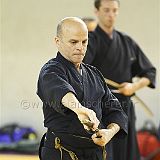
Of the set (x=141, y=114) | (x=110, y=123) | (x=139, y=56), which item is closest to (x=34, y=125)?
(x=141, y=114)

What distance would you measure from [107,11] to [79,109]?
1.12 metres

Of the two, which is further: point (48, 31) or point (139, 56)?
point (48, 31)

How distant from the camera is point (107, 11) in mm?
2350

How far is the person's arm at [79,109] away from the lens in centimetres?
134

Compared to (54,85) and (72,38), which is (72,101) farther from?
(72,38)

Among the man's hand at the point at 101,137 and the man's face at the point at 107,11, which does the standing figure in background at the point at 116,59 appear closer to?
the man's face at the point at 107,11

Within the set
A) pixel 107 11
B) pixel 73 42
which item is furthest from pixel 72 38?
pixel 107 11

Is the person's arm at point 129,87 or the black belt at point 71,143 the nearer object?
the black belt at point 71,143

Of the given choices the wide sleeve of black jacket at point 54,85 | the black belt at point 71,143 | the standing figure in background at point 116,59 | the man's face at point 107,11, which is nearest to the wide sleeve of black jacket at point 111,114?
the black belt at point 71,143

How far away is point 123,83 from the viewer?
2404mm

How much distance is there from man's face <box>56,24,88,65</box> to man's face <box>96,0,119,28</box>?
0.87 m

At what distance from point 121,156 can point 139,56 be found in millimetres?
645

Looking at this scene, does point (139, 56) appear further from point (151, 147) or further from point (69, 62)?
point (151, 147)

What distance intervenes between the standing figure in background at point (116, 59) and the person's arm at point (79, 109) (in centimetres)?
88
